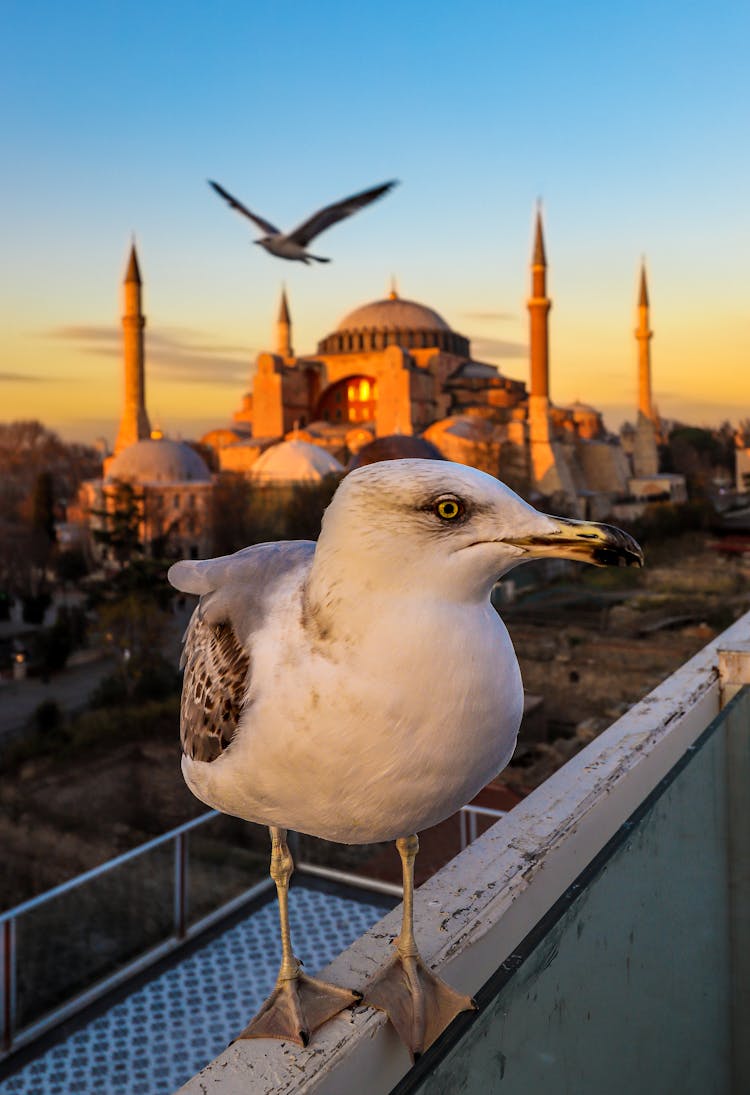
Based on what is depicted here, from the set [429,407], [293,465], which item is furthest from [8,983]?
[429,407]

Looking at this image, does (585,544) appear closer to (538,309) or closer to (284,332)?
(538,309)

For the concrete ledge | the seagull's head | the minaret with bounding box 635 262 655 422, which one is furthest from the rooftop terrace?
the minaret with bounding box 635 262 655 422

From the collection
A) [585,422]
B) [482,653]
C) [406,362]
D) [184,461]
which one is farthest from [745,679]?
[585,422]

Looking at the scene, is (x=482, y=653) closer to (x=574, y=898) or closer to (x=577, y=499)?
(x=574, y=898)

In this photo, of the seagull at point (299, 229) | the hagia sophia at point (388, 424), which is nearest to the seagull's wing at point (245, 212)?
the seagull at point (299, 229)

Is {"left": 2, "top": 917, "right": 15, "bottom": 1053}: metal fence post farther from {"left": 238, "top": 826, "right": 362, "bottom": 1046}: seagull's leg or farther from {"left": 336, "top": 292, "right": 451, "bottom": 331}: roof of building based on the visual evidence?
{"left": 336, "top": 292, "right": 451, "bottom": 331}: roof of building

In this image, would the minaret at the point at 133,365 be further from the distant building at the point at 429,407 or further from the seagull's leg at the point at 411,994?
the seagull's leg at the point at 411,994
